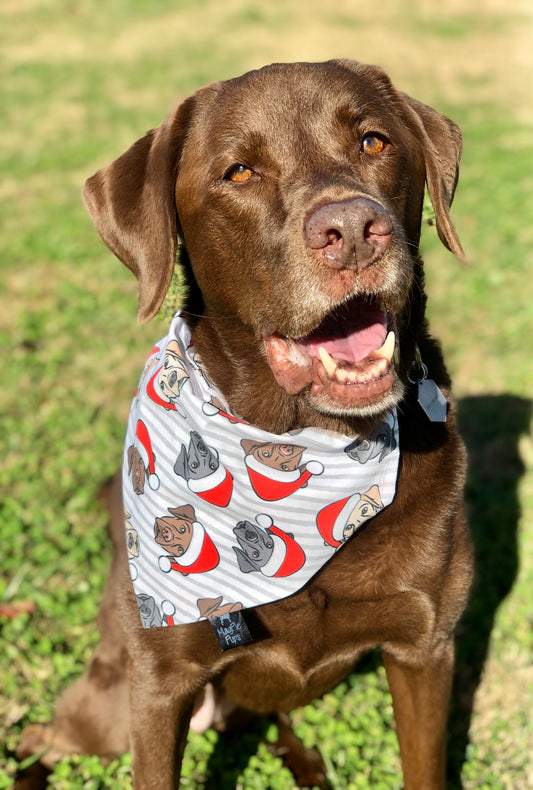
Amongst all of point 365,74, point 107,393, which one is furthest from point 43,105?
point 365,74

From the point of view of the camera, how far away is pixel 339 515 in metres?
2.47

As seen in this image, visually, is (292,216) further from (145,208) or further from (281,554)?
(281,554)

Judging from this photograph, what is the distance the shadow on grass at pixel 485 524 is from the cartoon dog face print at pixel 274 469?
55.4 inches

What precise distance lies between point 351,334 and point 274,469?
1.51 ft

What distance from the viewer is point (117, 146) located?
9.83m

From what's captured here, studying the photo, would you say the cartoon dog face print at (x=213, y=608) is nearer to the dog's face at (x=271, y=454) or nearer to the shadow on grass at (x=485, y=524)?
the dog's face at (x=271, y=454)

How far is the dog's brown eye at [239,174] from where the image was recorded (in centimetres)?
241

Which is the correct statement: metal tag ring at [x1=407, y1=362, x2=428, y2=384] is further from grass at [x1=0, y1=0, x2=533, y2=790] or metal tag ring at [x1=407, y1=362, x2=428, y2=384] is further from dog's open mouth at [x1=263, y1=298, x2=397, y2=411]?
grass at [x1=0, y1=0, x2=533, y2=790]

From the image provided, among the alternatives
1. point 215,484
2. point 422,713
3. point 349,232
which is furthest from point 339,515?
point 349,232

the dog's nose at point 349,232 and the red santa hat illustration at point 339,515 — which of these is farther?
the red santa hat illustration at point 339,515

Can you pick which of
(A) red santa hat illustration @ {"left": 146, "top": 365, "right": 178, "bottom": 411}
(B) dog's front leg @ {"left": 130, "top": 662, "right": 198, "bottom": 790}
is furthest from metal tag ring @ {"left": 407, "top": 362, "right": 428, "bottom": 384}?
(B) dog's front leg @ {"left": 130, "top": 662, "right": 198, "bottom": 790}

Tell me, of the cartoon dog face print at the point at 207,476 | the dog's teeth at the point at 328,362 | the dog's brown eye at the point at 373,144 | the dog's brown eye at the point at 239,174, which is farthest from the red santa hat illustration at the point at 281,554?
the dog's brown eye at the point at 373,144

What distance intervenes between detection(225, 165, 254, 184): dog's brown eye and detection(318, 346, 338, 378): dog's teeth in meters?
0.54

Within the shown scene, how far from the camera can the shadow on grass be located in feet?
11.1
